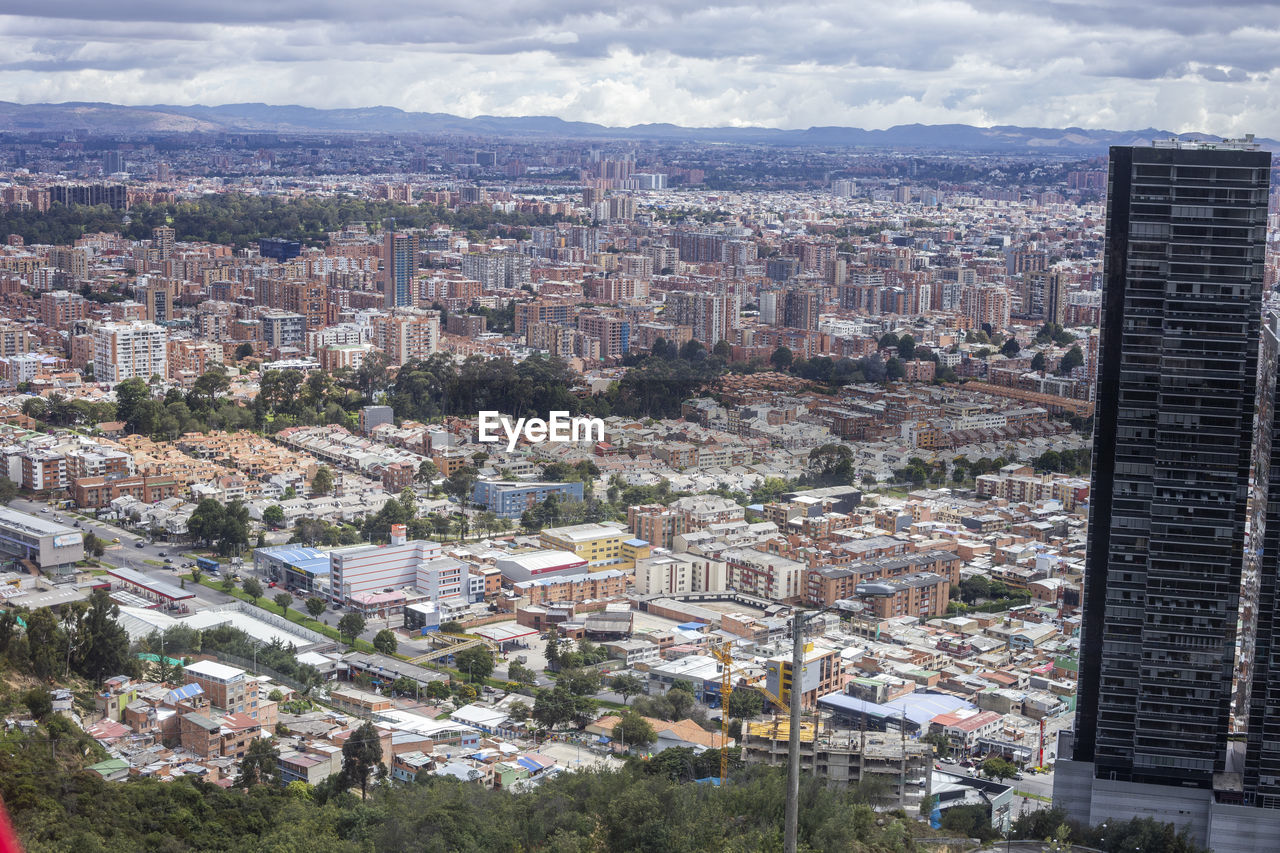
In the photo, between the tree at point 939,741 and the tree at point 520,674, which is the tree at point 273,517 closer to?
the tree at point 520,674

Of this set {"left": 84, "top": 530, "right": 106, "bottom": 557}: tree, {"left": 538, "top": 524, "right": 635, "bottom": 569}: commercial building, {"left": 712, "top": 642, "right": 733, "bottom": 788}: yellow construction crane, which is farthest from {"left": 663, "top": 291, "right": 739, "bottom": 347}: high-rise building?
{"left": 712, "top": 642, "right": 733, "bottom": 788}: yellow construction crane

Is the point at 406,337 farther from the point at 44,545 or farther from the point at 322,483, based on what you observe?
the point at 44,545

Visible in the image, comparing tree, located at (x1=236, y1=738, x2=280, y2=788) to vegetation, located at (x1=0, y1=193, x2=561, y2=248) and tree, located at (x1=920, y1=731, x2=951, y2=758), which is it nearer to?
tree, located at (x1=920, y1=731, x2=951, y2=758)

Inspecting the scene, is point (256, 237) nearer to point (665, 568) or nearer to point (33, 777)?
point (665, 568)

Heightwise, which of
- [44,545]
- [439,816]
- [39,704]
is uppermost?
[439,816]

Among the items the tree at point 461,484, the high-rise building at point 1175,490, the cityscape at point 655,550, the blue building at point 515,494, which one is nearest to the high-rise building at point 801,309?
the cityscape at point 655,550

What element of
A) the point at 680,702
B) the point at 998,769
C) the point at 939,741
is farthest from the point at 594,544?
the point at 998,769
